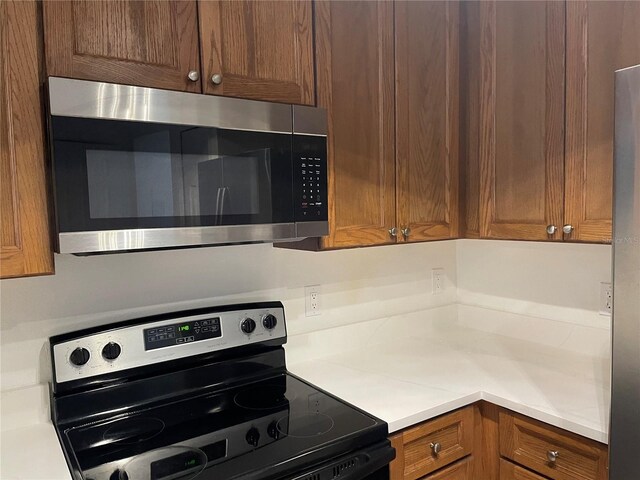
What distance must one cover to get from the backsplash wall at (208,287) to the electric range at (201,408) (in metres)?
0.09

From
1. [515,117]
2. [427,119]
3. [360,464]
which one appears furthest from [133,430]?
[515,117]

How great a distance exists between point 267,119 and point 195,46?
0.26 meters

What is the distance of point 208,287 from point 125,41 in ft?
2.66

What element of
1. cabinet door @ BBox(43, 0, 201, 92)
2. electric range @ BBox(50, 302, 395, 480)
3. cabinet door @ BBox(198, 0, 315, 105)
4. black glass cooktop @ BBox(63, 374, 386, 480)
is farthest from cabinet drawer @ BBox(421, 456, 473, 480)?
cabinet door @ BBox(43, 0, 201, 92)

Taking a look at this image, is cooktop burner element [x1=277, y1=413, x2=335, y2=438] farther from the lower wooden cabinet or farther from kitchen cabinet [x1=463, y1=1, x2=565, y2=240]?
kitchen cabinet [x1=463, y1=1, x2=565, y2=240]

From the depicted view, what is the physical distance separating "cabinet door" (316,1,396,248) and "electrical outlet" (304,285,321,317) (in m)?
0.37

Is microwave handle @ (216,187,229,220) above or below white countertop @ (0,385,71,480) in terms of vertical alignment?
above

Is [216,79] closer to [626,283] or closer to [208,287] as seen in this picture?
[208,287]

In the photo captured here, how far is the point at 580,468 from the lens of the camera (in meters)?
1.37

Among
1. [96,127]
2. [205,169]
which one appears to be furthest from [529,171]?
[96,127]

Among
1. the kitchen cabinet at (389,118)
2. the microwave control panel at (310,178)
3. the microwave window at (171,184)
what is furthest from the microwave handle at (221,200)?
the kitchen cabinet at (389,118)

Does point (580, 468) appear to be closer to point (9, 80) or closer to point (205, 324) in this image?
point (205, 324)

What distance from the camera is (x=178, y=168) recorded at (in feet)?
4.20

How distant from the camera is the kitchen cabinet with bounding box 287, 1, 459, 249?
62.5 inches
